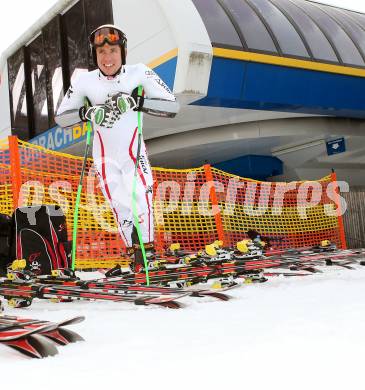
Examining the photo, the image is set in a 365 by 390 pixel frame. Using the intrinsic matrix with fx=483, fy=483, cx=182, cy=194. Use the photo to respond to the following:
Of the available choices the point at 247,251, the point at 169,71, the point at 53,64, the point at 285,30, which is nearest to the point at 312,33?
the point at 285,30

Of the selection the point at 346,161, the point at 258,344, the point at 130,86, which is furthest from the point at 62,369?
the point at 346,161

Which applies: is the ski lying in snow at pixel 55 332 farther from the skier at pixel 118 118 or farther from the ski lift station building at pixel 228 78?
the ski lift station building at pixel 228 78

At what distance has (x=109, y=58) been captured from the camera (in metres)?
4.06

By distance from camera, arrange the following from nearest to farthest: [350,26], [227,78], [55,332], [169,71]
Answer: [55,332] < [169,71] < [227,78] < [350,26]

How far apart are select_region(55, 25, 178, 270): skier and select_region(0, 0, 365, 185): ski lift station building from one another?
3486 millimetres

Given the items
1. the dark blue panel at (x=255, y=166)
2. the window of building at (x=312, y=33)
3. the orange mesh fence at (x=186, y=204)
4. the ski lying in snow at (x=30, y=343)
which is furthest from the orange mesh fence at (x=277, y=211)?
the ski lying in snow at (x=30, y=343)

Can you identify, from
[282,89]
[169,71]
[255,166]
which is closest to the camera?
[169,71]

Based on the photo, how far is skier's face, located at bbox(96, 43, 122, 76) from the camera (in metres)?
4.04

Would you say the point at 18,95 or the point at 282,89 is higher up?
the point at 18,95

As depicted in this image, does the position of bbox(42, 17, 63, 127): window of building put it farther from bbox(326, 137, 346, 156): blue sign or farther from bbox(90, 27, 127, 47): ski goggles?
bbox(90, 27, 127, 47): ski goggles

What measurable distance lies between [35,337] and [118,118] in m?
2.50

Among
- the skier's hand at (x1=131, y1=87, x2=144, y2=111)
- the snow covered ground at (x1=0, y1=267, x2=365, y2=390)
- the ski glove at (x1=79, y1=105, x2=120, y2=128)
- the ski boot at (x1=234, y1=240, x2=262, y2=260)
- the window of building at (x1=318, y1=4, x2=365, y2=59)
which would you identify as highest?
the window of building at (x1=318, y1=4, x2=365, y2=59)

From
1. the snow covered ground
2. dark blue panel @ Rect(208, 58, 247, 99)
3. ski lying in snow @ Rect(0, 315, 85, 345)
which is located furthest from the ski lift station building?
ski lying in snow @ Rect(0, 315, 85, 345)

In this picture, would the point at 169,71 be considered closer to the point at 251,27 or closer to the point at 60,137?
the point at 251,27
